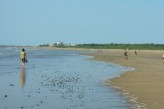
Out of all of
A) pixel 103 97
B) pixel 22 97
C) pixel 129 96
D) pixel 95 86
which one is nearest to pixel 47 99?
pixel 22 97

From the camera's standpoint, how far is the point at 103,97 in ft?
54.1

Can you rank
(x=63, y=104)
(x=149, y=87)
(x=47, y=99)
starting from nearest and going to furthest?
(x=63, y=104)
(x=47, y=99)
(x=149, y=87)

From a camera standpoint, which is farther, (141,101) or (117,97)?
(117,97)

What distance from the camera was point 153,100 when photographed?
608 inches

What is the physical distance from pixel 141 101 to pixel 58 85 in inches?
269

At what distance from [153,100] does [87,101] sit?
8.13 ft

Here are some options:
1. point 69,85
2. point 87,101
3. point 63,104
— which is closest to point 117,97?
point 87,101

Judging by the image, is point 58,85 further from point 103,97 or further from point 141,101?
point 141,101

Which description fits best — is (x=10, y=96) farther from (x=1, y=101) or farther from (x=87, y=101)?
(x=87, y=101)

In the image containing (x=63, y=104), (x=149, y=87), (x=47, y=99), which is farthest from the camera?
(x=149, y=87)

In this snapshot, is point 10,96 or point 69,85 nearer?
point 10,96

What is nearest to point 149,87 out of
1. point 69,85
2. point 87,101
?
point 69,85

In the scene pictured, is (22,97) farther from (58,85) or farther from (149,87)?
(149,87)

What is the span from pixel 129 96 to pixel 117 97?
612 mm
